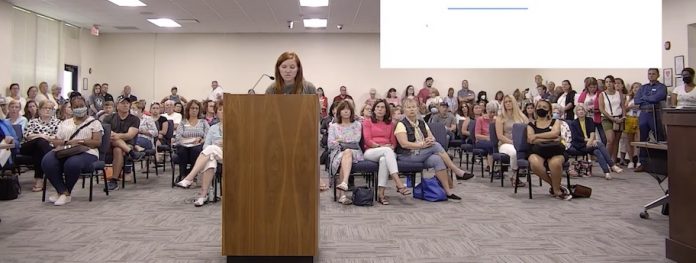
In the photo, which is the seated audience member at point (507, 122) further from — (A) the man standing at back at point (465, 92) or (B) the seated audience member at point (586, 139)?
(A) the man standing at back at point (465, 92)

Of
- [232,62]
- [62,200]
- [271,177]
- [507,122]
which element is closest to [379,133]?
[507,122]

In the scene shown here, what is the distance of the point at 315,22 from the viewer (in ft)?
41.1

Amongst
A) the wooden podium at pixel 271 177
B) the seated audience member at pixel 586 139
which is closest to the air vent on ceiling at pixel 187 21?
the seated audience member at pixel 586 139

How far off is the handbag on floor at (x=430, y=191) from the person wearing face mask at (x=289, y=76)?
244cm

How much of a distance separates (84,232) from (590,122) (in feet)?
20.7

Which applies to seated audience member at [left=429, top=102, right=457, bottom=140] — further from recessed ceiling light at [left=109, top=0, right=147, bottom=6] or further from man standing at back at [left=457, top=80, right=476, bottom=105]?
Answer: recessed ceiling light at [left=109, top=0, right=147, bottom=6]

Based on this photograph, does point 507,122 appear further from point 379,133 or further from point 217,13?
point 217,13

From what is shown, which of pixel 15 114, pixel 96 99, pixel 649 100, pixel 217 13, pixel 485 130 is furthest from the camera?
pixel 96 99

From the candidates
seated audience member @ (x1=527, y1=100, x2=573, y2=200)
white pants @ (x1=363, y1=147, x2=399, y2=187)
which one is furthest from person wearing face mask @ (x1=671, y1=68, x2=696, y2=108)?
white pants @ (x1=363, y1=147, x2=399, y2=187)

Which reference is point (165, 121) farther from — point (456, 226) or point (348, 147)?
point (456, 226)

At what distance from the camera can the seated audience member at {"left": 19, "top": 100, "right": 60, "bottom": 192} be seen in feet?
18.6

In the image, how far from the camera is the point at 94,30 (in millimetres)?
13133

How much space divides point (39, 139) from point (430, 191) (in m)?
4.45

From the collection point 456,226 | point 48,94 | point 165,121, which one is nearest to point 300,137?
point 456,226
